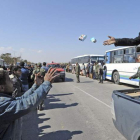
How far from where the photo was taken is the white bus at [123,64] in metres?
10.4

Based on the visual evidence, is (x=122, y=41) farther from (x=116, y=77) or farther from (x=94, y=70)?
(x=94, y=70)

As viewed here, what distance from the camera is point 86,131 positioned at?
378cm

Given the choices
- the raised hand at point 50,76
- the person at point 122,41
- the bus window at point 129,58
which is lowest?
the raised hand at point 50,76

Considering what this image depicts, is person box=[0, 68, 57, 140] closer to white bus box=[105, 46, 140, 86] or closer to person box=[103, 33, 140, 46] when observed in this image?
person box=[103, 33, 140, 46]

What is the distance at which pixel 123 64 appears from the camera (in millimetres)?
11695

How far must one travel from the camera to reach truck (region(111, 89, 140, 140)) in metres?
2.15

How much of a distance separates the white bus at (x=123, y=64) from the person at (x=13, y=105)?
9.39 metres

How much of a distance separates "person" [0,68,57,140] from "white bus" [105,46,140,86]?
939 cm

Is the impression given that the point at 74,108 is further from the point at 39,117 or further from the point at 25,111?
the point at 25,111

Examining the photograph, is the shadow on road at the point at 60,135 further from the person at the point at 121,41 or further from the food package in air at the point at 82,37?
the food package in air at the point at 82,37

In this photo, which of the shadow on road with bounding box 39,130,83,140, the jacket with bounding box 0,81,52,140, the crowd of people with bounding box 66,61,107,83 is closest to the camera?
the jacket with bounding box 0,81,52,140

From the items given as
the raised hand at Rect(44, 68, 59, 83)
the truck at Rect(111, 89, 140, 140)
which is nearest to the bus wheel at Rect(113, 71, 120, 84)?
the truck at Rect(111, 89, 140, 140)

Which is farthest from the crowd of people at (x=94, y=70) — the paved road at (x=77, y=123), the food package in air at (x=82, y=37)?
the paved road at (x=77, y=123)

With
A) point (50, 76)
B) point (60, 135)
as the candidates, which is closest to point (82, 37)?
point (60, 135)
